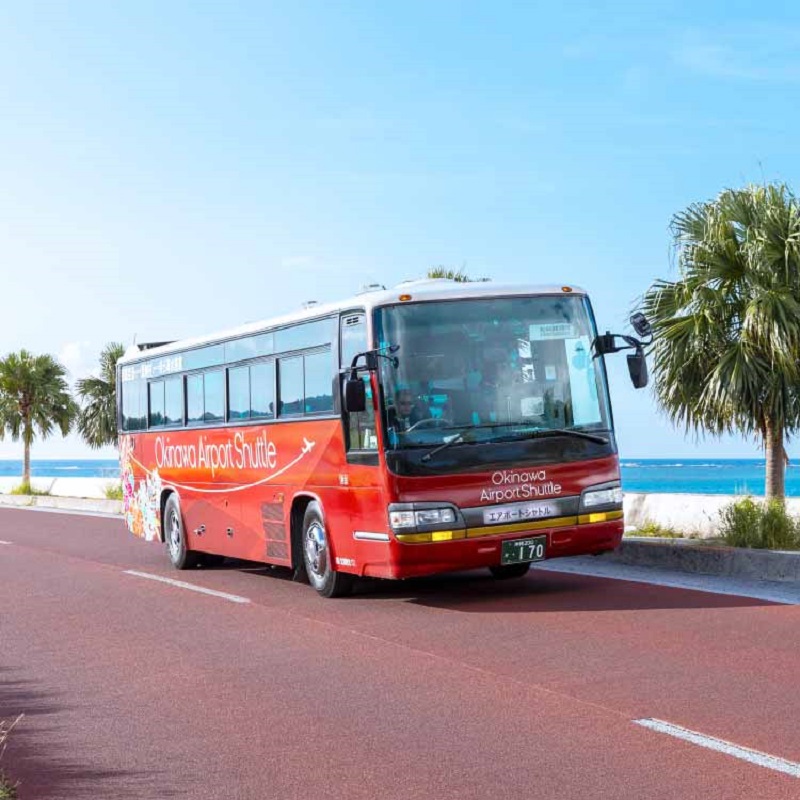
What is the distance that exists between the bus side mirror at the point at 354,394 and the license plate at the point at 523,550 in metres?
1.88

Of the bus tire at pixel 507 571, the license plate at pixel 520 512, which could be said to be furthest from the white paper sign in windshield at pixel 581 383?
the bus tire at pixel 507 571

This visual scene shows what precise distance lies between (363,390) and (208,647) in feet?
9.06

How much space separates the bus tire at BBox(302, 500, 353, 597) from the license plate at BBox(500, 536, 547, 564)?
1898mm

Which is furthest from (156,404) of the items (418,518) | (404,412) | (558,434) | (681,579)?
(681,579)

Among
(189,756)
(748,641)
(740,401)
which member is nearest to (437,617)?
(748,641)

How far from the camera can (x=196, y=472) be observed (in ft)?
54.7

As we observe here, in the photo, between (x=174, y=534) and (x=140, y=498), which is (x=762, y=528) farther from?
(x=140, y=498)

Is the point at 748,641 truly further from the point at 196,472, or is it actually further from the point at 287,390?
the point at 196,472

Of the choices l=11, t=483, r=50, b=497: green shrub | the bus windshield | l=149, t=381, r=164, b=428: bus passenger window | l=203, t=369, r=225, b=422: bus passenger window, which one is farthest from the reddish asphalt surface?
l=11, t=483, r=50, b=497: green shrub

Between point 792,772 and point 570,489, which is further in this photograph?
point 570,489

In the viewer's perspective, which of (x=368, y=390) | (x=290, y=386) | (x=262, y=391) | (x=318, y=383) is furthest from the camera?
(x=262, y=391)

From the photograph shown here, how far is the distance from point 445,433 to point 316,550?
7.60 feet

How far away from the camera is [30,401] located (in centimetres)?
4753

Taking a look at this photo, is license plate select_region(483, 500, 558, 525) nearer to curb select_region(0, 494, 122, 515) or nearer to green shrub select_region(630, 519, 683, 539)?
green shrub select_region(630, 519, 683, 539)
